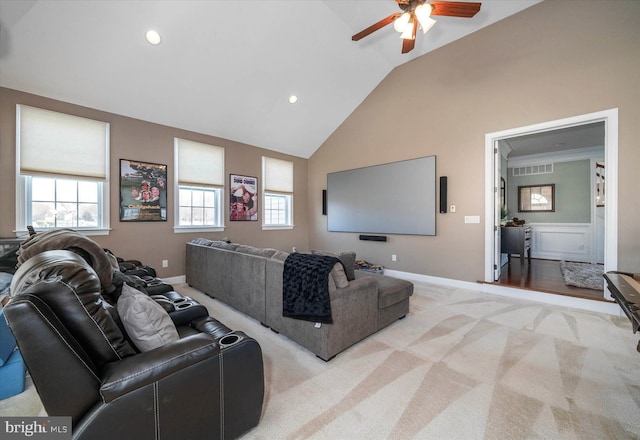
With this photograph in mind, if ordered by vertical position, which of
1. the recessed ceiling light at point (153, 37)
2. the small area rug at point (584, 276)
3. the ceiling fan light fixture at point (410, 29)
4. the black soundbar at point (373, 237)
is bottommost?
the small area rug at point (584, 276)

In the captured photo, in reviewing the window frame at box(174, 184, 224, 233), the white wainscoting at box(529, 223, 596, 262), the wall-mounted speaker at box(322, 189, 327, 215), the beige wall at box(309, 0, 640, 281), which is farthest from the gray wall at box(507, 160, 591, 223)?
the window frame at box(174, 184, 224, 233)

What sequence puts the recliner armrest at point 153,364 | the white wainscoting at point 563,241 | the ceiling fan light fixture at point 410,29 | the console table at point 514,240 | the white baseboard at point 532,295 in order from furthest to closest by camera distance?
the white wainscoting at point 563,241, the console table at point 514,240, the white baseboard at point 532,295, the ceiling fan light fixture at point 410,29, the recliner armrest at point 153,364

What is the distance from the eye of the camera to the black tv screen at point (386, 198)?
4531 mm

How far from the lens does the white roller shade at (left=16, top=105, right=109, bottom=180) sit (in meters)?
3.24

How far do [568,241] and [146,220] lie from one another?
29.7 feet

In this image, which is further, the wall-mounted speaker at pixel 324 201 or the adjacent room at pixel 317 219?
the wall-mounted speaker at pixel 324 201

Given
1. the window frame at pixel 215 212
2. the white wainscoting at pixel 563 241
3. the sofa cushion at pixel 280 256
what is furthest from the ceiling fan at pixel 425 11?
the white wainscoting at pixel 563 241

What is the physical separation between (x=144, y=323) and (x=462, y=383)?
207cm

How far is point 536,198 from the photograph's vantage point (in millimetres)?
6566

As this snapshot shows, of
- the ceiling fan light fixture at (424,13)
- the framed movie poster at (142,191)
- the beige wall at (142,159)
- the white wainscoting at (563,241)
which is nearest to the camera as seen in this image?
the ceiling fan light fixture at (424,13)

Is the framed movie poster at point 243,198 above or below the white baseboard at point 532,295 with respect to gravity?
above

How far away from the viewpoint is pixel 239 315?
9.99 ft

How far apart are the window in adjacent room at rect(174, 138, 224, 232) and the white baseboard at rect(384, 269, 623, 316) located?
4.07 m

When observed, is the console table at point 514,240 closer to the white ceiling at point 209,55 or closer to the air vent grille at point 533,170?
the air vent grille at point 533,170
